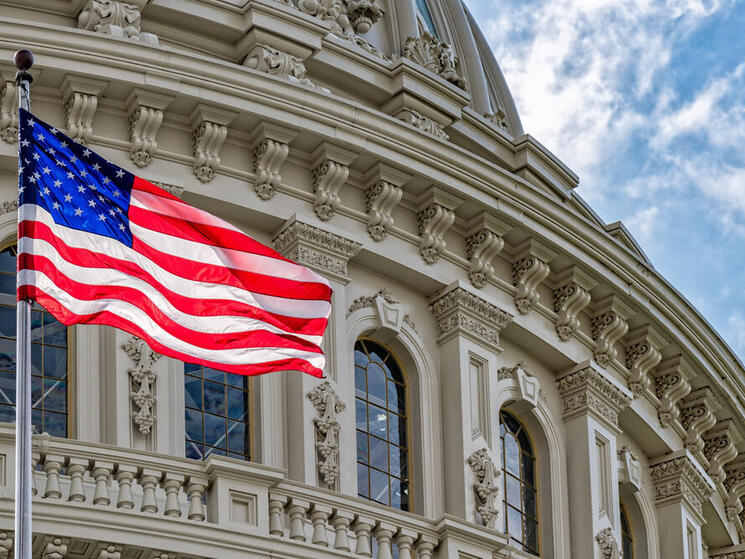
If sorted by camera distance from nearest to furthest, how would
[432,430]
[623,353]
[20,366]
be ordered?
[20,366], [432,430], [623,353]

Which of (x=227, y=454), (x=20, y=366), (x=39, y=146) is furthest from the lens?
(x=227, y=454)

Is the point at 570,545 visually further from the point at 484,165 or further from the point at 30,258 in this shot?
the point at 30,258

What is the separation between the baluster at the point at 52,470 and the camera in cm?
2761

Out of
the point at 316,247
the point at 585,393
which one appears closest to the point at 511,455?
the point at 585,393

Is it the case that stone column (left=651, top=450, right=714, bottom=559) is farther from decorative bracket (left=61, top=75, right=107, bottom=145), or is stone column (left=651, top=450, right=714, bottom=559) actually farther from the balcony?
decorative bracket (left=61, top=75, right=107, bottom=145)

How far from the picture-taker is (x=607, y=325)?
127 feet

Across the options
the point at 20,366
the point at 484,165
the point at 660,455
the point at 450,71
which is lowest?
the point at 20,366

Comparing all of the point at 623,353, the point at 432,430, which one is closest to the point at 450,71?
the point at 623,353

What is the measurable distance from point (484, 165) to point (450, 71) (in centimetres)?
669

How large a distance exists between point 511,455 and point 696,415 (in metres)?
5.00

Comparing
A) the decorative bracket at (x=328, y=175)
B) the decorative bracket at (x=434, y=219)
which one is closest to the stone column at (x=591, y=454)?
the decorative bracket at (x=434, y=219)

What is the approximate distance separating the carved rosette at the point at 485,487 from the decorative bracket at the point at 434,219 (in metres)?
3.19

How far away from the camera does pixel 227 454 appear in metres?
32.9

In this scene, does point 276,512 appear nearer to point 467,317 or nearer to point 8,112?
point 8,112
